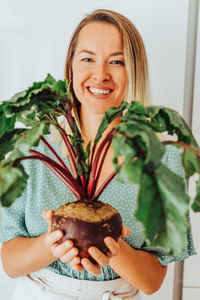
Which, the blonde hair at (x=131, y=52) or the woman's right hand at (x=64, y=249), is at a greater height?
the blonde hair at (x=131, y=52)

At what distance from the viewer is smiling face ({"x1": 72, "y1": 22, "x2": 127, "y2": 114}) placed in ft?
3.02

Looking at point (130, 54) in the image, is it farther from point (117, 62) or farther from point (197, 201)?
point (197, 201)

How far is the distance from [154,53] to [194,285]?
916 mm

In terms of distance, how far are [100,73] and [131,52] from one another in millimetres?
117

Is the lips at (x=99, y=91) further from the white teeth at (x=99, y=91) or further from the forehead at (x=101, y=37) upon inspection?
the forehead at (x=101, y=37)

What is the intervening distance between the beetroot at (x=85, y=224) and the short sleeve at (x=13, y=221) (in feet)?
1.22

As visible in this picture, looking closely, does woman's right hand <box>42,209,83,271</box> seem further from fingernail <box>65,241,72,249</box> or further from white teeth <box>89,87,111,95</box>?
white teeth <box>89,87,111,95</box>

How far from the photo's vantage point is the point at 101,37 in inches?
36.8

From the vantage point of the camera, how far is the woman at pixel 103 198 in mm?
903

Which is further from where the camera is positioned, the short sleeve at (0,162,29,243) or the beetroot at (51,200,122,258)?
the short sleeve at (0,162,29,243)

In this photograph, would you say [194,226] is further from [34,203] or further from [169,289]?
[34,203]

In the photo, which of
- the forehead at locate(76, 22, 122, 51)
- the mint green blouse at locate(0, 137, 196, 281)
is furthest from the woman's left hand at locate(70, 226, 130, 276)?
the forehead at locate(76, 22, 122, 51)

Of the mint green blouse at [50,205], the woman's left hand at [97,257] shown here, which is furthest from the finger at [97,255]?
the mint green blouse at [50,205]

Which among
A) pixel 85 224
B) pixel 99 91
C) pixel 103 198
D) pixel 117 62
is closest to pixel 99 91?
pixel 99 91
